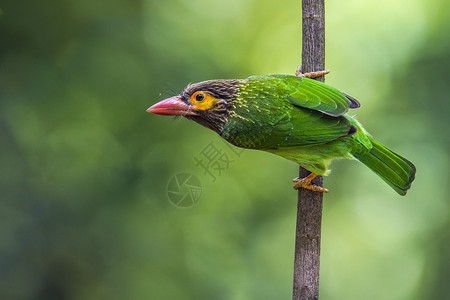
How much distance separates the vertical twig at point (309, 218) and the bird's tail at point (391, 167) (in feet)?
1.68

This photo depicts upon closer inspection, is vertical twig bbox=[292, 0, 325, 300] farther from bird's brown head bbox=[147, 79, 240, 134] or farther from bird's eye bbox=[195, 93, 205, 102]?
bird's eye bbox=[195, 93, 205, 102]

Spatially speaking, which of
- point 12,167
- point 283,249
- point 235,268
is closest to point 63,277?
point 12,167

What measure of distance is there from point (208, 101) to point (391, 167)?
1343 mm

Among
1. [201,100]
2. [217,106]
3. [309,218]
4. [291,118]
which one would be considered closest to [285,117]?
[291,118]

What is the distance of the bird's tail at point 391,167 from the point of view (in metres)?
3.70

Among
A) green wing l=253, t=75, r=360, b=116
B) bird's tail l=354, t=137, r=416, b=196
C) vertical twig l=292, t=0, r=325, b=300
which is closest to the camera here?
vertical twig l=292, t=0, r=325, b=300

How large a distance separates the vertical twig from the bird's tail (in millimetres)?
513

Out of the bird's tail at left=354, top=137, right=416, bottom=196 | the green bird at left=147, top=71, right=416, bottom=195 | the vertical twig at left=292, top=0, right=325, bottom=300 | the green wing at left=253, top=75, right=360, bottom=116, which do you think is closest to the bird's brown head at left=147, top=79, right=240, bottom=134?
the green bird at left=147, top=71, right=416, bottom=195

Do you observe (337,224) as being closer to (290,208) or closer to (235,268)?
(290,208)

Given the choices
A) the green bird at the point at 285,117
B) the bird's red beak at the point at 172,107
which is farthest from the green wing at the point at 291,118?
the bird's red beak at the point at 172,107

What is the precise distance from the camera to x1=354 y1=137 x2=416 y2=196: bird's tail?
370 centimetres

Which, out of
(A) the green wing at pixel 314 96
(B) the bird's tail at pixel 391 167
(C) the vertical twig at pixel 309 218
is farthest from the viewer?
(B) the bird's tail at pixel 391 167

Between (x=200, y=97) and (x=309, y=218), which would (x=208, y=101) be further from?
(x=309, y=218)

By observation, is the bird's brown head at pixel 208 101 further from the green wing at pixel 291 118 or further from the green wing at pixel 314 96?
the green wing at pixel 314 96
